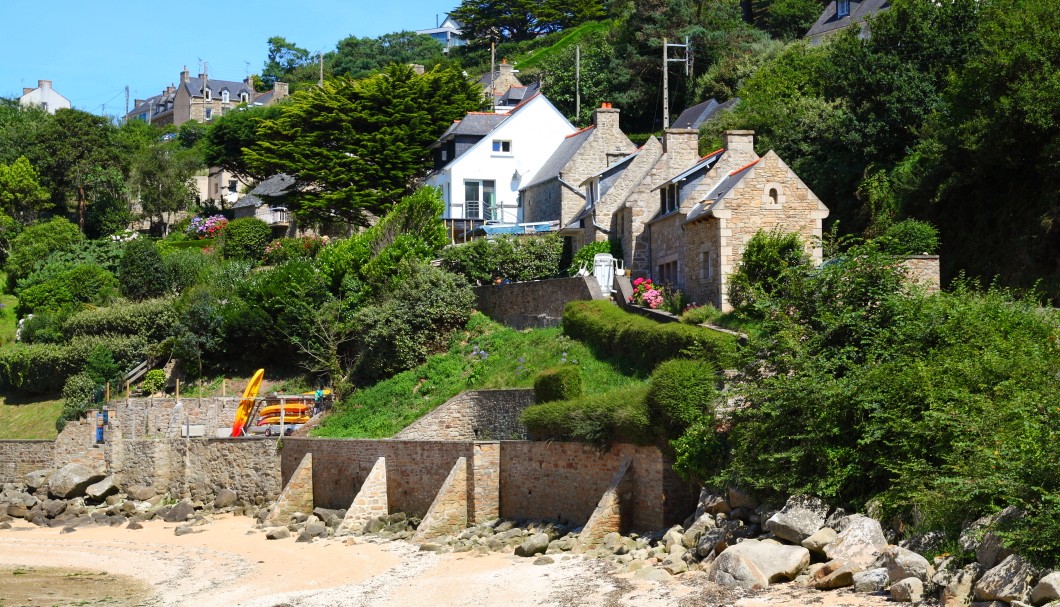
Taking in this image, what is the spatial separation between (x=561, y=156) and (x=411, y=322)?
14.2m

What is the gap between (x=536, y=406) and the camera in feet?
88.1

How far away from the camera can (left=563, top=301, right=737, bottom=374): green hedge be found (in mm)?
24562

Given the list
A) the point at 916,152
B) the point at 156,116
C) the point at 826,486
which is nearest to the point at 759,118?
the point at 916,152

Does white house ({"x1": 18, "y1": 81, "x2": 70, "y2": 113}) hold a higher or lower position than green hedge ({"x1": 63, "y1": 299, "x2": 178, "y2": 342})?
higher

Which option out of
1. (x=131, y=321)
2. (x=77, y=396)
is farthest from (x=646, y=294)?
(x=77, y=396)

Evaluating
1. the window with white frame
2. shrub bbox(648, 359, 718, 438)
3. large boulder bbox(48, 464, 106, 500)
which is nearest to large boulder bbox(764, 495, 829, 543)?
shrub bbox(648, 359, 718, 438)

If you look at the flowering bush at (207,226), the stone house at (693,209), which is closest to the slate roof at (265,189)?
the flowering bush at (207,226)

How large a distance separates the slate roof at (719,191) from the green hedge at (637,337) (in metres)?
3.12

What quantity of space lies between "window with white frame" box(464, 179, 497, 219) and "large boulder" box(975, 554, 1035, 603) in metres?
39.0

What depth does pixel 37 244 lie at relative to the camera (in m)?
60.2

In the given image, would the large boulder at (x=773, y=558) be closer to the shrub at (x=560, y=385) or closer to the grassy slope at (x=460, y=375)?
the shrub at (x=560, y=385)

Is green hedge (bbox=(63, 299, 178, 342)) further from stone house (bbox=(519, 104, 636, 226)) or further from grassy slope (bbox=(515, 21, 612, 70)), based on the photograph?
grassy slope (bbox=(515, 21, 612, 70))

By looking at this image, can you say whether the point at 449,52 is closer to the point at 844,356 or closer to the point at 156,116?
the point at 156,116

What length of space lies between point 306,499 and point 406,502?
404cm
